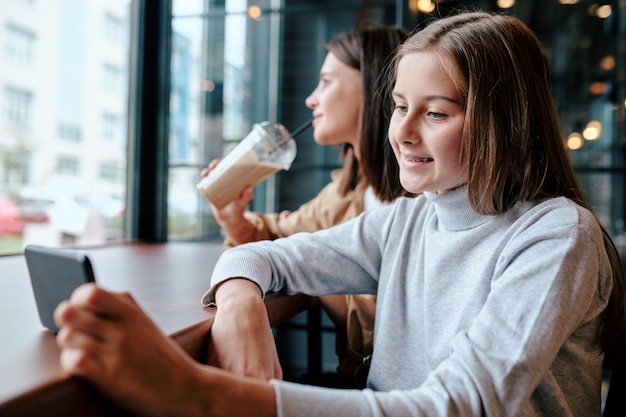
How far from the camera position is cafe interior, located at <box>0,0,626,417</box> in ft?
5.44

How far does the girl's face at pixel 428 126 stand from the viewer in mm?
781

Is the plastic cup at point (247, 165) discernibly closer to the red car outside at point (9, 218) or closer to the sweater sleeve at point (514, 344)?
the red car outside at point (9, 218)

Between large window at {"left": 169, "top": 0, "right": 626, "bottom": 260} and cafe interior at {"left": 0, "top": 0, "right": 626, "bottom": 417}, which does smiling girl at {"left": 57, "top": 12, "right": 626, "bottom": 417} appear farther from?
large window at {"left": 169, "top": 0, "right": 626, "bottom": 260}

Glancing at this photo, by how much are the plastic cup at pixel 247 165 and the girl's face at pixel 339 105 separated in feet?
0.37

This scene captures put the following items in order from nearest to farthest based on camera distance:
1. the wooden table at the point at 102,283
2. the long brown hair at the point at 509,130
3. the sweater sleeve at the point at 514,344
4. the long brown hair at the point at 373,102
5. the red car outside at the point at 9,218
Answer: the wooden table at the point at 102,283
the sweater sleeve at the point at 514,344
the long brown hair at the point at 509,130
the long brown hair at the point at 373,102
the red car outside at the point at 9,218

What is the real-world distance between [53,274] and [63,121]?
155 centimetres

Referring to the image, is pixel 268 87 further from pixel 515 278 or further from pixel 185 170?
pixel 515 278

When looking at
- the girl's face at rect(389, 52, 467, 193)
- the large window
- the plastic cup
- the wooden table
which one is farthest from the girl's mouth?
the large window

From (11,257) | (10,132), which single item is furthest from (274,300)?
(10,132)

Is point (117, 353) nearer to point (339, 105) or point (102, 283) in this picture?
point (102, 283)

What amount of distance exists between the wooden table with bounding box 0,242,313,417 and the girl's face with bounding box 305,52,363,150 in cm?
46

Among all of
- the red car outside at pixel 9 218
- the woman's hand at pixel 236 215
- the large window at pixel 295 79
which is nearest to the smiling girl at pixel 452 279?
the woman's hand at pixel 236 215

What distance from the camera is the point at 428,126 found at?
801mm

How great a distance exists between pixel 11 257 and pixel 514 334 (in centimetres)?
118
